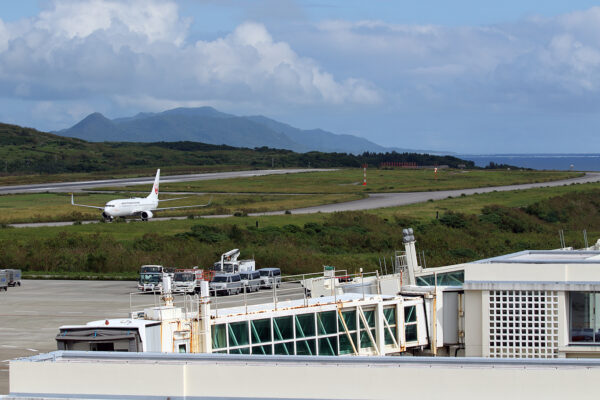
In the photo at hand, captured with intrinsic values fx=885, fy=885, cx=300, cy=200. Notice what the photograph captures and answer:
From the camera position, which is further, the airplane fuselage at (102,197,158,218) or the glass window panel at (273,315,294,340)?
the airplane fuselage at (102,197,158,218)

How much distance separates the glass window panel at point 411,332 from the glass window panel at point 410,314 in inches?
7.5

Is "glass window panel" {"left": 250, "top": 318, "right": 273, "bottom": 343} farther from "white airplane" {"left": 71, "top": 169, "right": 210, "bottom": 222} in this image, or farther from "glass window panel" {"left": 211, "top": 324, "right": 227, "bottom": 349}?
"white airplane" {"left": 71, "top": 169, "right": 210, "bottom": 222}

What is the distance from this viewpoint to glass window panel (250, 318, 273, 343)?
2480 centimetres

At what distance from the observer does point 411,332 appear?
28.1 m

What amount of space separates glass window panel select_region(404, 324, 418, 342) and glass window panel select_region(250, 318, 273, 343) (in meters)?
5.02

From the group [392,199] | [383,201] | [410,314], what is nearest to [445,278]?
[410,314]

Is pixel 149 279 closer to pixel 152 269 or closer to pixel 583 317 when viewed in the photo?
pixel 152 269

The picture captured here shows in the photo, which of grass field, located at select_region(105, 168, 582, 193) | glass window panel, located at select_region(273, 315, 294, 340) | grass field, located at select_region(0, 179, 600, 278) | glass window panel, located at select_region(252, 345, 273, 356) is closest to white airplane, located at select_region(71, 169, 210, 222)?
grass field, located at select_region(0, 179, 600, 278)

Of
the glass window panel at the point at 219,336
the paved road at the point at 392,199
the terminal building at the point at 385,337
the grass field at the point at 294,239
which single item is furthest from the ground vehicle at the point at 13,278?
the paved road at the point at 392,199

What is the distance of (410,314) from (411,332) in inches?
24.7

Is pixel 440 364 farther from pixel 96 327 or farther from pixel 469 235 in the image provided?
pixel 469 235

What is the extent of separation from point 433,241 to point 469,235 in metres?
10.0

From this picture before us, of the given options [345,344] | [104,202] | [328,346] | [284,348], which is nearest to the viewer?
[284,348]

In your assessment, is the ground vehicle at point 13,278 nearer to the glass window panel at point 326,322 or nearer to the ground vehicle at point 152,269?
the ground vehicle at point 152,269
